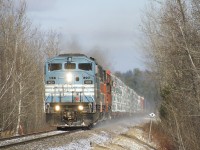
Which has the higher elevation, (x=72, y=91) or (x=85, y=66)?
(x=85, y=66)

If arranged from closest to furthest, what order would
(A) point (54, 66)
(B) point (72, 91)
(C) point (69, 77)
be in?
1. (B) point (72, 91)
2. (C) point (69, 77)
3. (A) point (54, 66)

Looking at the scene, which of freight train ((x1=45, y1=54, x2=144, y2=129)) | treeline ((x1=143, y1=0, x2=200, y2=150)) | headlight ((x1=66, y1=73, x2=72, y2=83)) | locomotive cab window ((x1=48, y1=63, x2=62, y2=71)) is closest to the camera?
treeline ((x1=143, y1=0, x2=200, y2=150))

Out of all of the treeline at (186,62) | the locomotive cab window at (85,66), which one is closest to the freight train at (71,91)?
the locomotive cab window at (85,66)

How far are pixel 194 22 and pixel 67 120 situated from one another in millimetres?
9699

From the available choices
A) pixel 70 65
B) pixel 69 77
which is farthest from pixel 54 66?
pixel 69 77

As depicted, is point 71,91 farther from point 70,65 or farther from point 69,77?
point 70,65

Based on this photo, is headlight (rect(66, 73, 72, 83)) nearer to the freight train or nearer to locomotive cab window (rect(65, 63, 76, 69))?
the freight train

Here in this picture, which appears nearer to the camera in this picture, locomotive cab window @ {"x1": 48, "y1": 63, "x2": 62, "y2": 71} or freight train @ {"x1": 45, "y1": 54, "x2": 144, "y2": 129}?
freight train @ {"x1": 45, "y1": 54, "x2": 144, "y2": 129}

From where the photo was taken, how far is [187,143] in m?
19.7

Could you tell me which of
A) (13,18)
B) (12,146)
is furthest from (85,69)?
(12,146)

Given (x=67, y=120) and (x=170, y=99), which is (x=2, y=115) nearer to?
(x=67, y=120)

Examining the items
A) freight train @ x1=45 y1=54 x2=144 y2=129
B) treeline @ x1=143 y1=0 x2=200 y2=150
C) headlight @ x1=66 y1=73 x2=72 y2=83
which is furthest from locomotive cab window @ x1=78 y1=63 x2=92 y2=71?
treeline @ x1=143 y1=0 x2=200 y2=150

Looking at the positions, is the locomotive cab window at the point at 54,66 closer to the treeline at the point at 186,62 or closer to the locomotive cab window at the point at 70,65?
the locomotive cab window at the point at 70,65

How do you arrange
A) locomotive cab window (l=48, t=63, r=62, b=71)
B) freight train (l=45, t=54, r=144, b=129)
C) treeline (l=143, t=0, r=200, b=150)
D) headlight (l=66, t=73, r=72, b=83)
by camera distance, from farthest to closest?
locomotive cab window (l=48, t=63, r=62, b=71) → headlight (l=66, t=73, r=72, b=83) → freight train (l=45, t=54, r=144, b=129) → treeline (l=143, t=0, r=200, b=150)
